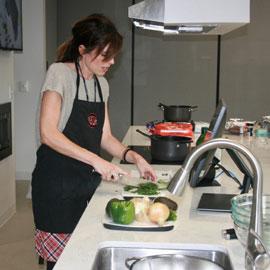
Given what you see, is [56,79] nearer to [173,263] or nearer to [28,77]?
[173,263]

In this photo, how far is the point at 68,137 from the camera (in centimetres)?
229

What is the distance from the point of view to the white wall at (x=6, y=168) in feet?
13.5

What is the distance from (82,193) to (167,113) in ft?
7.04

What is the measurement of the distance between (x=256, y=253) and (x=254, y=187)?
0.52ft

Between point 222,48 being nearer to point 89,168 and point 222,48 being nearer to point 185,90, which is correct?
point 185,90

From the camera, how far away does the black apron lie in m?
2.26

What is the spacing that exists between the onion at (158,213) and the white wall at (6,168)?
8.94 feet

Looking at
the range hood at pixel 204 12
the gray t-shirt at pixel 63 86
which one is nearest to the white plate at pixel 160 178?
the gray t-shirt at pixel 63 86

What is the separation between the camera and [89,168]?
2.34 metres

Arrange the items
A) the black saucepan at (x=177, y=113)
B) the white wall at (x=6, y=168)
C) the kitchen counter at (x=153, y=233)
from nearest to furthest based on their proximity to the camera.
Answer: the kitchen counter at (x=153, y=233), the white wall at (x=6, y=168), the black saucepan at (x=177, y=113)

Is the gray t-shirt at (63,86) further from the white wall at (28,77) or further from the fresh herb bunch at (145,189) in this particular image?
the white wall at (28,77)

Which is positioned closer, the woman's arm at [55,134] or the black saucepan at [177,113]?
the woman's arm at [55,134]

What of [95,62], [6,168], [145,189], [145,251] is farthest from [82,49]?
[6,168]

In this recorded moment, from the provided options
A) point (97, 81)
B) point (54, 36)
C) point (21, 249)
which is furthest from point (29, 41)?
point (97, 81)
